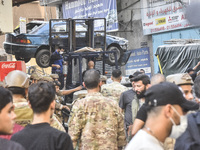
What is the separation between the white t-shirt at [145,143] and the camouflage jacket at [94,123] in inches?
96.6

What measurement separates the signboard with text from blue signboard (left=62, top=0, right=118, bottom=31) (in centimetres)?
186

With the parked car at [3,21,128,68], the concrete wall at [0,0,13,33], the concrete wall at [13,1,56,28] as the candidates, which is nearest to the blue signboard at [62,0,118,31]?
the concrete wall at [13,1,56,28]

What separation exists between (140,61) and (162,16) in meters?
3.54

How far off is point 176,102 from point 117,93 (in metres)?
5.22

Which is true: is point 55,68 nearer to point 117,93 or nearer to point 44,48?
point 44,48

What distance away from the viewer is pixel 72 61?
40.5 ft

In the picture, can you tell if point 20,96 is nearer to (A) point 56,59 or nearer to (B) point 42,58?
(A) point 56,59

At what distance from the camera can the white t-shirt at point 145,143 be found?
2.89 meters

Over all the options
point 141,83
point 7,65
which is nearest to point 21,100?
point 141,83

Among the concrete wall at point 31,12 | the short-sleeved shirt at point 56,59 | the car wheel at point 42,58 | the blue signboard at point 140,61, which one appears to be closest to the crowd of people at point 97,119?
the short-sleeved shirt at point 56,59

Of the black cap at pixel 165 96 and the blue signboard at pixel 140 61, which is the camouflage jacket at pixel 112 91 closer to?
the black cap at pixel 165 96

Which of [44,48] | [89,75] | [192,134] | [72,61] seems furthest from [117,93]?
[44,48]

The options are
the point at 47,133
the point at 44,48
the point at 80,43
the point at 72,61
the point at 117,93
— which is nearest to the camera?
the point at 47,133

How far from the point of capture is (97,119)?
17.8 feet
